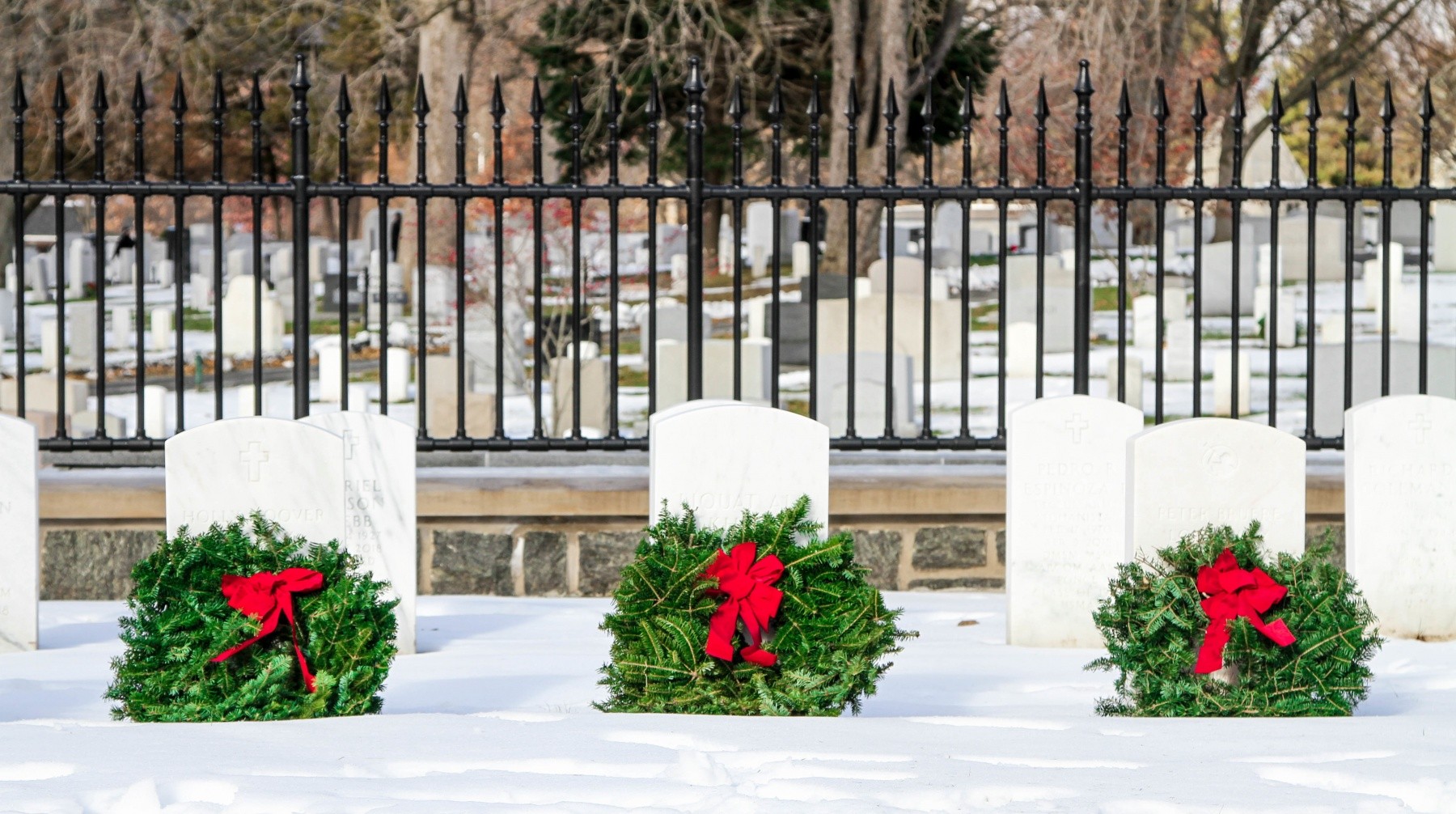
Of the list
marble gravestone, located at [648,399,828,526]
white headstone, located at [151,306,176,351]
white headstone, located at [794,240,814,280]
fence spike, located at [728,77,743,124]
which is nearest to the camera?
marble gravestone, located at [648,399,828,526]

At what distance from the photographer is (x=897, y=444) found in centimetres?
700

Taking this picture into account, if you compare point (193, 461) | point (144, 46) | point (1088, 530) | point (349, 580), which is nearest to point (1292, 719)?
point (1088, 530)

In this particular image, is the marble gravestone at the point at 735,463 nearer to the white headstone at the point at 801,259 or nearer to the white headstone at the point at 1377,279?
the white headstone at the point at 1377,279

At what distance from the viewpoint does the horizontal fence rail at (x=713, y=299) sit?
22.2 ft

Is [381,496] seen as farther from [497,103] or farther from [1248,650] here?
[1248,650]

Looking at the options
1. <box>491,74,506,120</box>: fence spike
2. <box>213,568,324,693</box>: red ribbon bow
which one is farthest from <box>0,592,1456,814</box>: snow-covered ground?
<box>491,74,506,120</box>: fence spike

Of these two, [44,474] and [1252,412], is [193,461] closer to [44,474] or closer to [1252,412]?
[44,474]

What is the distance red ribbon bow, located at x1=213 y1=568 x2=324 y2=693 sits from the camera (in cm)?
430

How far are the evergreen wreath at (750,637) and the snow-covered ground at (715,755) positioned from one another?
15 centimetres

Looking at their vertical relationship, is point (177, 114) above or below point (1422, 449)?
above

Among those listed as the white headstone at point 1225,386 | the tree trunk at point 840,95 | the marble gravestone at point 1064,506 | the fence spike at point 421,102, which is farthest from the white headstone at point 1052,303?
the marble gravestone at point 1064,506

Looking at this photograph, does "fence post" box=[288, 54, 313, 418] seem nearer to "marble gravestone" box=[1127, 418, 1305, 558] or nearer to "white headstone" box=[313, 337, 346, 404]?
"marble gravestone" box=[1127, 418, 1305, 558]

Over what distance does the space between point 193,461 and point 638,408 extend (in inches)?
375

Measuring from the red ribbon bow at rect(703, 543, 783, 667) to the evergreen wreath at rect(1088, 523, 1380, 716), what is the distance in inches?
34.6
